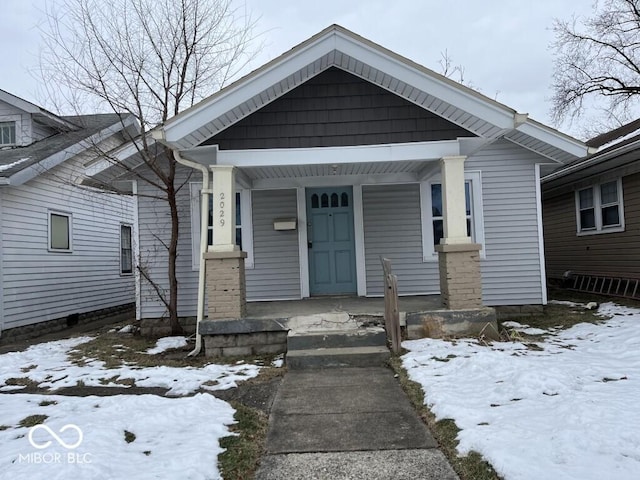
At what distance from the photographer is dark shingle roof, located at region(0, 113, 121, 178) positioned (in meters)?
8.88

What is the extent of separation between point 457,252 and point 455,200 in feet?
2.41

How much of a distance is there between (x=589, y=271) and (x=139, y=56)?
35.6 feet

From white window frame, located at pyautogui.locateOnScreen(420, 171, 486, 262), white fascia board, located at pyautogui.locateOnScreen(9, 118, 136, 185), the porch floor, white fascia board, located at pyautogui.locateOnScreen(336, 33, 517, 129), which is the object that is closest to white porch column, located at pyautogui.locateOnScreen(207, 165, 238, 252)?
the porch floor

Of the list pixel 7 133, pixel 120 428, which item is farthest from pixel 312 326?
pixel 7 133

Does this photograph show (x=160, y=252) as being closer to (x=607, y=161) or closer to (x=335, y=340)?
(x=335, y=340)

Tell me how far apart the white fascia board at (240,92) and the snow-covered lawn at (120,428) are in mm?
3069

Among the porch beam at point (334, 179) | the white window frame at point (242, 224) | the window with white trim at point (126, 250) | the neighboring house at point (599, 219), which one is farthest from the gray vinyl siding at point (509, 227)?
the window with white trim at point (126, 250)

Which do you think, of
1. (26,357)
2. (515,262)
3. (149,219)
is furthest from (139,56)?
(515,262)

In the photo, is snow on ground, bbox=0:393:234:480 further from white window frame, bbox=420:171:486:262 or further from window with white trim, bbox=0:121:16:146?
window with white trim, bbox=0:121:16:146

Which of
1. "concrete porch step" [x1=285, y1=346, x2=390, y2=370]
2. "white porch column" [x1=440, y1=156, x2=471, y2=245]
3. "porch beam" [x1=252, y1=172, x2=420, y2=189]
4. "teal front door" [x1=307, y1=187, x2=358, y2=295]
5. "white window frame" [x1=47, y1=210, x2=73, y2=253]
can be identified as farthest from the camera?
"white window frame" [x1=47, y1=210, x2=73, y2=253]

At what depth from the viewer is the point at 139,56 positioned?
314 inches

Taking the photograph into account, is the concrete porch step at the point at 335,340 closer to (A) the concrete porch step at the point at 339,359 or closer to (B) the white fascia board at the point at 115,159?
(A) the concrete porch step at the point at 339,359

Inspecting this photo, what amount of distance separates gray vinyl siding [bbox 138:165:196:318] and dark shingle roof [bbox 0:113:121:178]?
1.96 metres

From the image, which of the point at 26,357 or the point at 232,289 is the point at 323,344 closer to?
the point at 232,289
